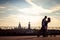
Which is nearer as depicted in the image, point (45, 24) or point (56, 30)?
point (45, 24)

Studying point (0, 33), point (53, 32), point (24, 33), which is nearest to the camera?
point (0, 33)

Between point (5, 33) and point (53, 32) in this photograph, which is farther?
point (53, 32)

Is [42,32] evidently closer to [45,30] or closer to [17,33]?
[45,30]

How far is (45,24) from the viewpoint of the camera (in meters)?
11.1

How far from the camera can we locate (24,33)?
14516mm

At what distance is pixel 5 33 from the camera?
13859mm

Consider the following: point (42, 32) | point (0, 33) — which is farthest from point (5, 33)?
point (42, 32)

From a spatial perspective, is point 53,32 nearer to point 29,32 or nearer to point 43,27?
point 29,32

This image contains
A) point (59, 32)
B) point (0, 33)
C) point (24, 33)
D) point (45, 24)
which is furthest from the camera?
point (59, 32)

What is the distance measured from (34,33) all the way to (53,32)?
2.22 meters

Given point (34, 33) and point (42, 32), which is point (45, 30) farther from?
point (34, 33)

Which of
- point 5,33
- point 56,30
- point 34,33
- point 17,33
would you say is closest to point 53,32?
point 56,30

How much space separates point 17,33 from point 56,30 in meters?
4.04

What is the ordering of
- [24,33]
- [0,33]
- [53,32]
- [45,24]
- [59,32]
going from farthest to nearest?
[59,32]
[53,32]
[24,33]
[0,33]
[45,24]
